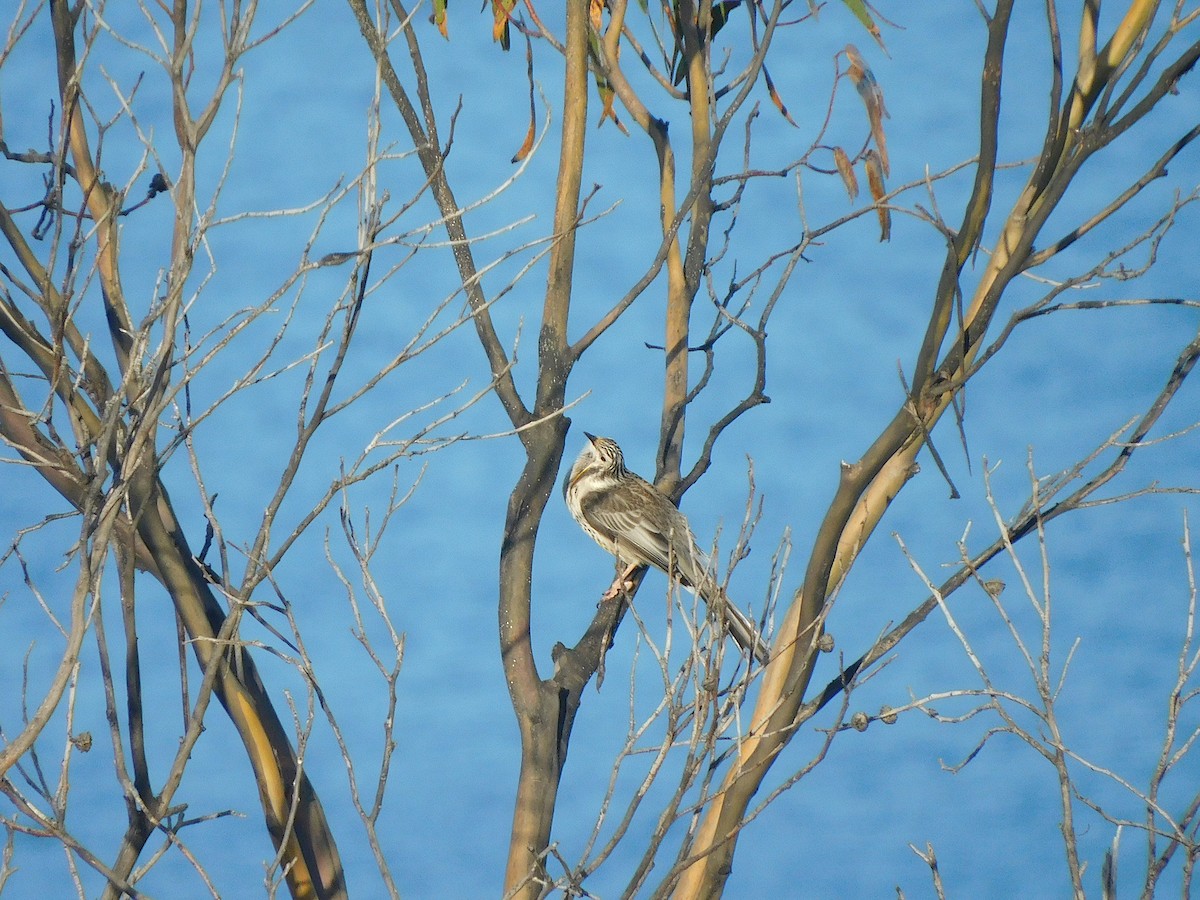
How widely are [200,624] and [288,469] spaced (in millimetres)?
696

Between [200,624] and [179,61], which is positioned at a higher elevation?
[179,61]

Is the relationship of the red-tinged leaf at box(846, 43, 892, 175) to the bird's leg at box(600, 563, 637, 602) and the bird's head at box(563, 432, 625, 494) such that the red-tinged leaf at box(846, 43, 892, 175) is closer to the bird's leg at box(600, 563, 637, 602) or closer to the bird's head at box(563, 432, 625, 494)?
the bird's leg at box(600, 563, 637, 602)

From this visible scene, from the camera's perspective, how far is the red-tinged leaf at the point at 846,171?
13.4 ft

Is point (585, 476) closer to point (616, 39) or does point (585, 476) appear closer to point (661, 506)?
point (661, 506)

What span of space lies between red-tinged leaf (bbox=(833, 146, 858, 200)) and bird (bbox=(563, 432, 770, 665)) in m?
1.01

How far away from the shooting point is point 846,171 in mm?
4094

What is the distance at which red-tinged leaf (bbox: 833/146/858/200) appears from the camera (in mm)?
4086

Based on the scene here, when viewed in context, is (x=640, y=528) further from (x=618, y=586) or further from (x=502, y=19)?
(x=502, y=19)

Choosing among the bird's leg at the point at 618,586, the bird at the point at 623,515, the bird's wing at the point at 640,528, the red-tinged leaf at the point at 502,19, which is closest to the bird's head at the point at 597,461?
the bird at the point at 623,515

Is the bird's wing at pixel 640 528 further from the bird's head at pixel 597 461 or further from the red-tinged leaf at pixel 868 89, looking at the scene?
the red-tinged leaf at pixel 868 89

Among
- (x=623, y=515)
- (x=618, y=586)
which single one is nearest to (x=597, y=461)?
(x=623, y=515)

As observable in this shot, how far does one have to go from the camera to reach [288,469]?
2.79 metres

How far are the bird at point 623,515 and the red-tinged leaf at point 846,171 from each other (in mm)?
1007

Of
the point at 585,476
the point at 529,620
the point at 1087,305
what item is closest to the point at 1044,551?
the point at 1087,305
